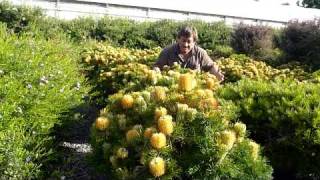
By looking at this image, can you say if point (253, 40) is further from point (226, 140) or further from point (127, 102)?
point (226, 140)

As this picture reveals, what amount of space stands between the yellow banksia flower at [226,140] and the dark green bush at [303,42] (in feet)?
24.8

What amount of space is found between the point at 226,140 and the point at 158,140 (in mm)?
445

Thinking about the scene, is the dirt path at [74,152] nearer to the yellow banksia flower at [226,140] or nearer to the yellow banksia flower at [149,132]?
the yellow banksia flower at [149,132]

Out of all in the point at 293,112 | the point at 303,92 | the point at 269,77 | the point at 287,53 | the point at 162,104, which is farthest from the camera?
the point at 287,53

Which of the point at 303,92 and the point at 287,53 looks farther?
the point at 287,53

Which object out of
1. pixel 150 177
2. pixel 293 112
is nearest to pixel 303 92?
pixel 293 112

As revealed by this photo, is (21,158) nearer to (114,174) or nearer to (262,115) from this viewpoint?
(114,174)

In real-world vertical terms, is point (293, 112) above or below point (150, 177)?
above

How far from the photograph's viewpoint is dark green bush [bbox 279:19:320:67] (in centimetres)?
1091

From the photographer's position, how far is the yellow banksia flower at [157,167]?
3.22 metres

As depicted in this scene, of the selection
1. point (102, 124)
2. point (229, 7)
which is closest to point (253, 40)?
point (102, 124)

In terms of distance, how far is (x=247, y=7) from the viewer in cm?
2531

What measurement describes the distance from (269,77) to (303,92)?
10.0 ft

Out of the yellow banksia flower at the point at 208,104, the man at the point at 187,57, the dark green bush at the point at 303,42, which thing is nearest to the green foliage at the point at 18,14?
the dark green bush at the point at 303,42
